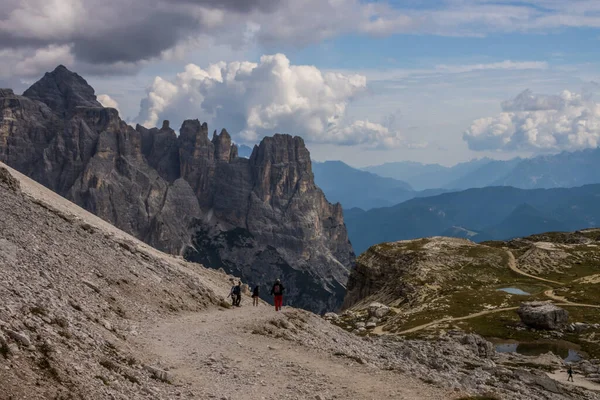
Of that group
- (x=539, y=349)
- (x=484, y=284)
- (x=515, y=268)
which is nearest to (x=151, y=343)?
(x=539, y=349)

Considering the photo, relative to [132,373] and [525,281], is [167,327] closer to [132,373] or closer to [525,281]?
[132,373]

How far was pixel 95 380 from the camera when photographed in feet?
69.7

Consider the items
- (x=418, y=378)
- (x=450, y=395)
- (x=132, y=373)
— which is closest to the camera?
(x=132, y=373)

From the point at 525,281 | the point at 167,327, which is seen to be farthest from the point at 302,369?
the point at 525,281

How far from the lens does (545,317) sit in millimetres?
90250

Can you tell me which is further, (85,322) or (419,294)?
(419,294)

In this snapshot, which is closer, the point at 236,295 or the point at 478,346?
the point at 236,295

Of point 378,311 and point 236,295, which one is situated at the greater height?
point 236,295

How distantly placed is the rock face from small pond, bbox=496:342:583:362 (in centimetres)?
608

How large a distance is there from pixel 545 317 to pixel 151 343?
253ft

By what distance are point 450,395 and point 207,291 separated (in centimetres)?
2870

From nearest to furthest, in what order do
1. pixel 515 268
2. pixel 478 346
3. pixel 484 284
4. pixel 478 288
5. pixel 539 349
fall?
pixel 478 346 < pixel 539 349 < pixel 478 288 < pixel 484 284 < pixel 515 268

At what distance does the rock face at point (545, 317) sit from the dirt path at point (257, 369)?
217ft

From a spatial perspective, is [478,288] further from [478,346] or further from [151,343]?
[151,343]
